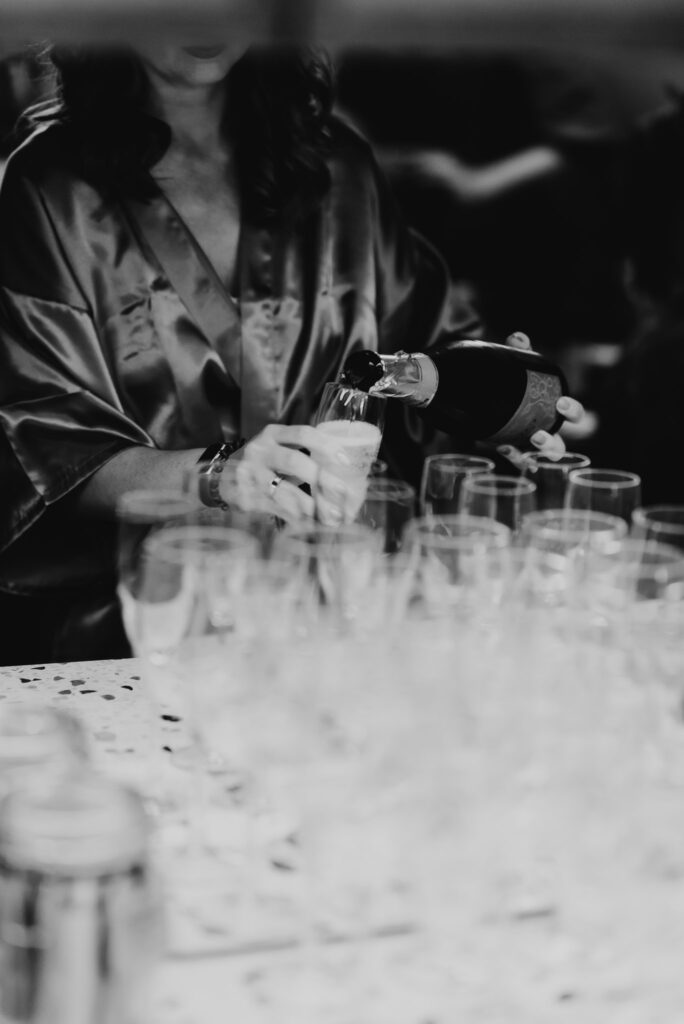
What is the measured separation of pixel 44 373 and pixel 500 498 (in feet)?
3.52

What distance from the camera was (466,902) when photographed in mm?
781

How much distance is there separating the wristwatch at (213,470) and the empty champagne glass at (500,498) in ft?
1.33

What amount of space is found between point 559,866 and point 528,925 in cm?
14

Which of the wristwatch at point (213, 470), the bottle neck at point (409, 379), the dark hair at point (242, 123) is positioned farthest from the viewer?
the dark hair at point (242, 123)

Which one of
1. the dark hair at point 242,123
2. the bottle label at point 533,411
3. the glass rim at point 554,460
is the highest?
the dark hair at point 242,123

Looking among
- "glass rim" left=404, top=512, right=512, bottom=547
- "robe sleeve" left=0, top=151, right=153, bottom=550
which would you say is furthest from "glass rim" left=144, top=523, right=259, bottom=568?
"robe sleeve" left=0, top=151, right=153, bottom=550

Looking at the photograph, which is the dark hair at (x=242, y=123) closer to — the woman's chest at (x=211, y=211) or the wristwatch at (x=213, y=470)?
the woman's chest at (x=211, y=211)

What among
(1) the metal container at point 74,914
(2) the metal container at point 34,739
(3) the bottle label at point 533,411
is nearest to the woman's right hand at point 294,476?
(3) the bottle label at point 533,411

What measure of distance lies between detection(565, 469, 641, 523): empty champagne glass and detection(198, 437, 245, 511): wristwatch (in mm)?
481

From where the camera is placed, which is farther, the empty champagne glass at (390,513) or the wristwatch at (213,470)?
the wristwatch at (213,470)

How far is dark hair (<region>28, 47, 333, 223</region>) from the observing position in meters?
2.32

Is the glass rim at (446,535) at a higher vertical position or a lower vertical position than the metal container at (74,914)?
higher

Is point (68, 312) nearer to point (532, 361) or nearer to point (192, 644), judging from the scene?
point (532, 361)

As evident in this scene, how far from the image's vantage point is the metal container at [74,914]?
74 centimetres
